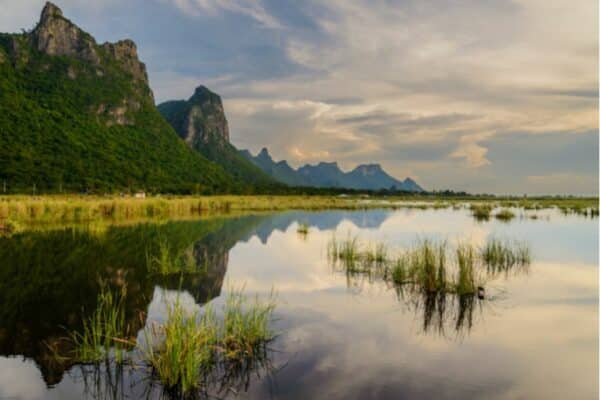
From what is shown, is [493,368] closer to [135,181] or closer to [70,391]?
[70,391]

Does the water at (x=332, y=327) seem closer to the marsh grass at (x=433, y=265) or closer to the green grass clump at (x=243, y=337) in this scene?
the green grass clump at (x=243, y=337)

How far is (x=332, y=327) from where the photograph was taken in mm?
9086

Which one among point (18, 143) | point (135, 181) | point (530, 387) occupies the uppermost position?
point (18, 143)

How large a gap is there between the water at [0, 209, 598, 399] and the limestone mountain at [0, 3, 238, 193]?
60.5 meters

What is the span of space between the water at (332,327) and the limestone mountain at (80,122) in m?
60.5

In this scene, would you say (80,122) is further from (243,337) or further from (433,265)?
(243,337)

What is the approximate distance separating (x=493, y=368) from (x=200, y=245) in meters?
16.4

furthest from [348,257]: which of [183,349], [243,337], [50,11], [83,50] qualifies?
[50,11]

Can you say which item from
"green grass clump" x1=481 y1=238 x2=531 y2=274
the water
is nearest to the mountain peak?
the water

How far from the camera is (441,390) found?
20.5 feet

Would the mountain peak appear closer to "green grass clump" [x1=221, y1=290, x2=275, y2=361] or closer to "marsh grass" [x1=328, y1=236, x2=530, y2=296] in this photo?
"marsh grass" [x1=328, y1=236, x2=530, y2=296]

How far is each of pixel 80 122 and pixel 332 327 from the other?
110765 mm

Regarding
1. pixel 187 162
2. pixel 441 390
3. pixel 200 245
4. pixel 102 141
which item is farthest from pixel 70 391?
pixel 187 162

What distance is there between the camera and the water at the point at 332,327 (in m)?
6.31
